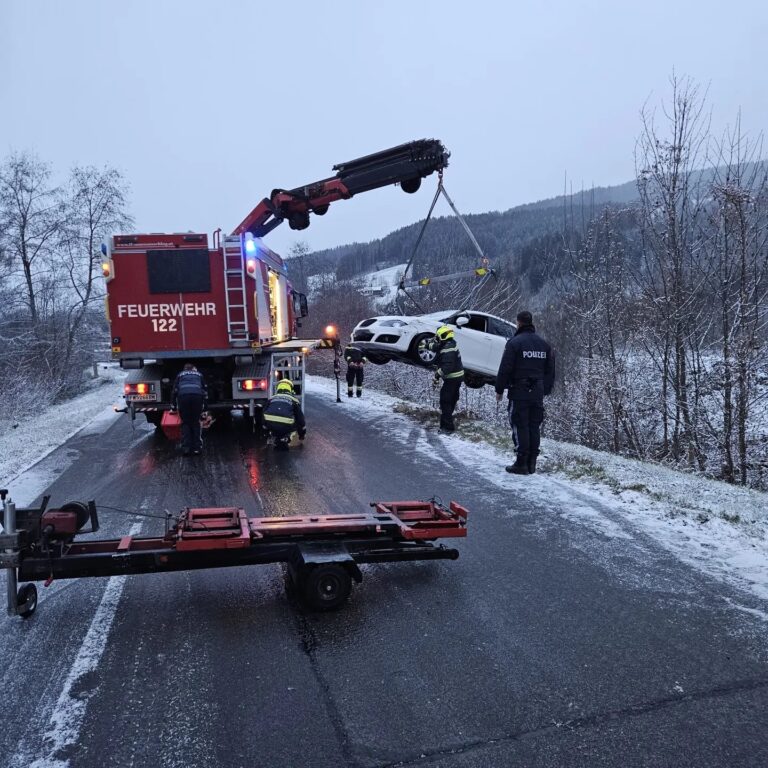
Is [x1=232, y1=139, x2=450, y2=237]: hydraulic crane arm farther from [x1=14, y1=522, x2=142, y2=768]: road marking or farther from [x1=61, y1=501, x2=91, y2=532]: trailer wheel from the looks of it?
[x1=14, y1=522, x2=142, y2=768]: road marking

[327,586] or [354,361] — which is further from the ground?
[354,361]

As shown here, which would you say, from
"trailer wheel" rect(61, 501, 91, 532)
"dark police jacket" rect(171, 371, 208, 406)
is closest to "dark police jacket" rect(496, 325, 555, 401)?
"dark police jacket" rect(171, 371, 208, 406)

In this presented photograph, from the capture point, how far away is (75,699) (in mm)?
2752

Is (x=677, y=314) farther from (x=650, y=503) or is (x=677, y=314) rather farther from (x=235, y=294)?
(x=235, y=294)

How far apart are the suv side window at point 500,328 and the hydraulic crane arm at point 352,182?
3425 millimetres

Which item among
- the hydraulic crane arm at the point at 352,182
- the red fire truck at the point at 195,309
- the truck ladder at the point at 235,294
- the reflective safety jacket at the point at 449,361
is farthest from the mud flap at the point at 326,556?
the hydraulic crane arm at the point at 352,182

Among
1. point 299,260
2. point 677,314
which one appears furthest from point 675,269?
point 299,260

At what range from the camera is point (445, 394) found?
9.91 metres

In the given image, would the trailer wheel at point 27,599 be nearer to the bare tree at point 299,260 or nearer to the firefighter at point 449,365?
the firefighter at point 449,365

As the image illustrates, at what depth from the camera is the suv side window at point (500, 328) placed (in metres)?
12.0

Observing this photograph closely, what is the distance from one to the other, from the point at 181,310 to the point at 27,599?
6.43 meters

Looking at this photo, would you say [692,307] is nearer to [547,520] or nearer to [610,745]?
[547,520]

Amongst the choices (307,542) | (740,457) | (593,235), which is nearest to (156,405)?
(307,542)

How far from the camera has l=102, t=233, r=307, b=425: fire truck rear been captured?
9203 mm
